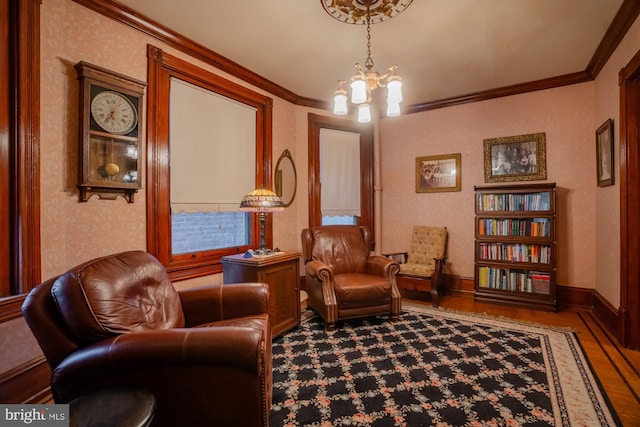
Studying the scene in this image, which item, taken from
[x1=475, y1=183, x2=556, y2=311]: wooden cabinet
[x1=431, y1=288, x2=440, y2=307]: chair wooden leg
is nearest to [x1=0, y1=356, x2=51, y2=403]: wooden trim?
[x1=431, y1=288, x2=440, y2=307]: chair wooden leg

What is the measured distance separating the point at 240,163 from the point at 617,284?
3807 millimetres

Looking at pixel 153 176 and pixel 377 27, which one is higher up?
pixel 377 27

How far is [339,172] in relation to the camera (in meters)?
4.53

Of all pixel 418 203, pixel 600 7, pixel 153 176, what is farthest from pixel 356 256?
pixel 600 7

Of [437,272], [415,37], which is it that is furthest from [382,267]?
[415,37]

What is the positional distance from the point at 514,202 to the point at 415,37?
2260 millimetres

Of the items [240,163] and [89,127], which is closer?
[89,127]

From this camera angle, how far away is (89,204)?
2.14 m

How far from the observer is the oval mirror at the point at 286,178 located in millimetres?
3824

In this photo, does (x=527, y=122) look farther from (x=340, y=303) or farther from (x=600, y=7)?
(x=340, y=303)

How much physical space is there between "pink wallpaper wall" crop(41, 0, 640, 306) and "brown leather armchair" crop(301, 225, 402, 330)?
668 mm

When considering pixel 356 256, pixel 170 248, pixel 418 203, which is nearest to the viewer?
pixel 170 248

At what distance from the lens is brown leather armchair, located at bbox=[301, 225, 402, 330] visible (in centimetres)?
291

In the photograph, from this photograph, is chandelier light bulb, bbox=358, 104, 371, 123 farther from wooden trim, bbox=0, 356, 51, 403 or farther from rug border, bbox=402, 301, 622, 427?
wooden trim, bbox=0, 356, 51, 403
